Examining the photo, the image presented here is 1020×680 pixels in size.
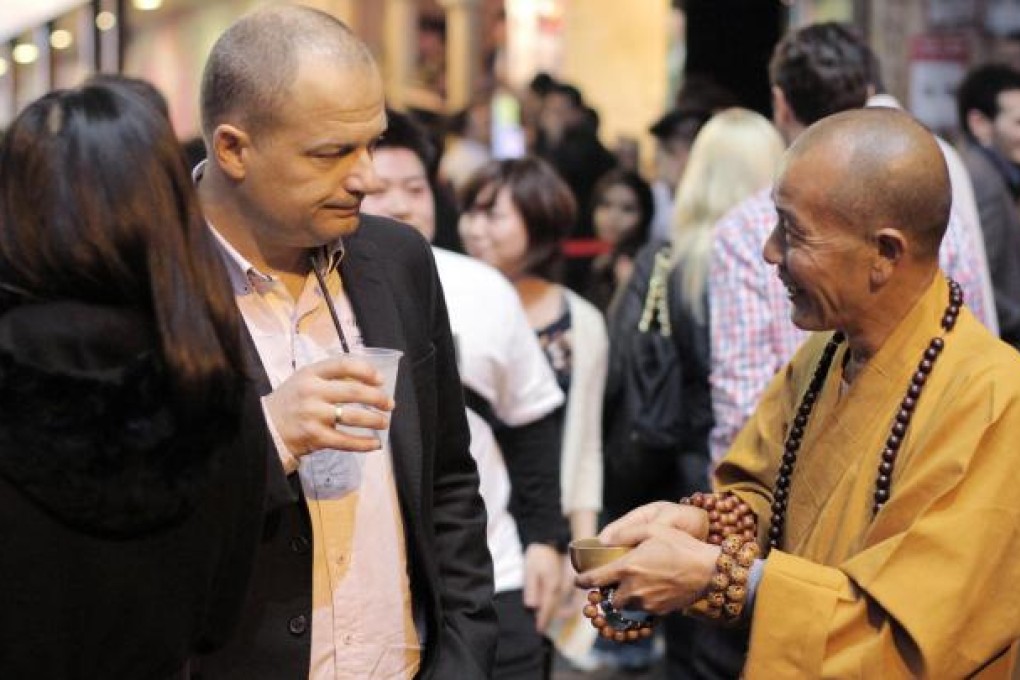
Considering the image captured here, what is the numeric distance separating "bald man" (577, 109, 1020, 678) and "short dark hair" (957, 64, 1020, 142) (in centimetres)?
487

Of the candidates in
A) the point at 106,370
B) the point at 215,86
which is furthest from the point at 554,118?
the point at 106,370

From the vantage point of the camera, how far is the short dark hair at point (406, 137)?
4.91 meters

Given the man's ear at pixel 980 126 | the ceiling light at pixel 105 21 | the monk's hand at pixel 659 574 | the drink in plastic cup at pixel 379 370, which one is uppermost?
the drink in plastic cup at pixel 379 370

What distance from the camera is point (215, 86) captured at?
3.14m

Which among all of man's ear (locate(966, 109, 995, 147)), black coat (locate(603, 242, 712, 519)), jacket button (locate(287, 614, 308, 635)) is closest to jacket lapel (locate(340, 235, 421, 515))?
jacket button (locate(287, 614, 308, 635))

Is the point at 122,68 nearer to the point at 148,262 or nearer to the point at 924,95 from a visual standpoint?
the point at 924,95

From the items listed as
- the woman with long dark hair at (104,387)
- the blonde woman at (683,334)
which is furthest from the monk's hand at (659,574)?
the blonde woman at (683,334)

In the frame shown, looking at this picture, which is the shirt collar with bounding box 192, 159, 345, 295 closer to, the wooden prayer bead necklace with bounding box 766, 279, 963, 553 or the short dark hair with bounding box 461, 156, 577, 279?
the wooden prayer bead necklace with bounding box 766, 279, 963, 553

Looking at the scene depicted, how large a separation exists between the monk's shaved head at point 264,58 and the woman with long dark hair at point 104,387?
22.3 inches

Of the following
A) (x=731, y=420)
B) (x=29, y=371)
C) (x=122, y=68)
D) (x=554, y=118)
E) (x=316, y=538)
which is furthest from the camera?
(x=554, y=118)

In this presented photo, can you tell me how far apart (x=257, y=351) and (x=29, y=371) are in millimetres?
736

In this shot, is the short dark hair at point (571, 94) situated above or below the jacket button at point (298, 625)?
below

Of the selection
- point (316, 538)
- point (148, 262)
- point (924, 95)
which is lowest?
point (924, 95)

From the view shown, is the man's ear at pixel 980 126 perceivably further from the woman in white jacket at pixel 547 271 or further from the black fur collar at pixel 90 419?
the black fur collar at pixel 90 419
